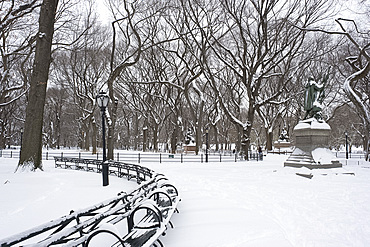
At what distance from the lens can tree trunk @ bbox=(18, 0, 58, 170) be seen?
480 inches

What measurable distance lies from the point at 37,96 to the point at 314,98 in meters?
13.9

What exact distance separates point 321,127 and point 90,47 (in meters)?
21.5

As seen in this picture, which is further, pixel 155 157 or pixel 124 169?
pixel 155 157

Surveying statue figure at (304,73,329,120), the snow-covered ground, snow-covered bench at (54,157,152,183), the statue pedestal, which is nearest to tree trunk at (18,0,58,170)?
the snow-covered ground

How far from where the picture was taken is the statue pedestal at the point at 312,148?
12.6 meters

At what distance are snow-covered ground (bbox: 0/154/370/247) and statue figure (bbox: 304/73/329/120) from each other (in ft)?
14.5

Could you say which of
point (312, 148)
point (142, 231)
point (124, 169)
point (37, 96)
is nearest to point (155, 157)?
point (124, 169)

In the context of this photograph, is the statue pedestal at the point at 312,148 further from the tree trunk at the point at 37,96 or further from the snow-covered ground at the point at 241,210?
the tree trunk at the point at 37,96

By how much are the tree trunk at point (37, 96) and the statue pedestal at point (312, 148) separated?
12.5 m

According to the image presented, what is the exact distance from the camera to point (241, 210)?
20.8ft

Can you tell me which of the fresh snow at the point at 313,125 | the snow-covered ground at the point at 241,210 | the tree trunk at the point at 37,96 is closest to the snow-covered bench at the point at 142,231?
the snow-covered ground at the point at 241,210

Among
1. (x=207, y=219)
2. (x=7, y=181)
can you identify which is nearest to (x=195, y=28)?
(x=7, y=181)

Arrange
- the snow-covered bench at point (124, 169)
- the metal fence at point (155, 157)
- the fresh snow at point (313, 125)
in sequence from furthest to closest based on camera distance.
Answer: the metal fence at point (155, 157), the fresh snow at point (313, 125), the snow-covered bench at point (124, 169)

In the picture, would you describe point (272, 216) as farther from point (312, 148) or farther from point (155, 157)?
point (155, 157)
